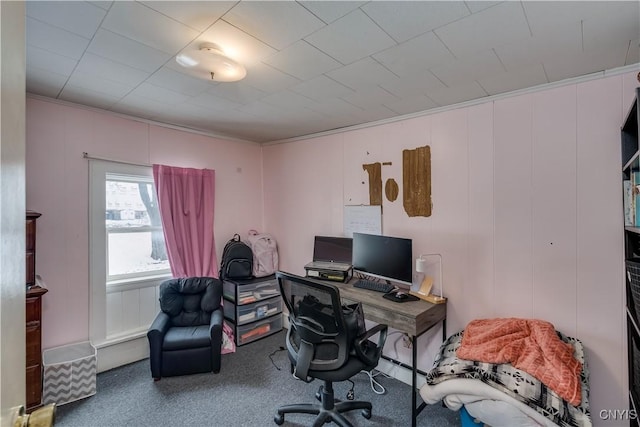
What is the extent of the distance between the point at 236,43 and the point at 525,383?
2.35 m

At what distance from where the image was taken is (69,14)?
131cm

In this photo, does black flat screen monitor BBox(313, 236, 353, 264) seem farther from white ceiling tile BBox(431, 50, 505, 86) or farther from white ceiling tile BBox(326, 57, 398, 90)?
white ceiling tile BBox(431, 50, 505, 86)

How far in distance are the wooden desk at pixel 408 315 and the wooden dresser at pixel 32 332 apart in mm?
2219

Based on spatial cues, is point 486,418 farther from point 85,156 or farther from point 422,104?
point 85,156

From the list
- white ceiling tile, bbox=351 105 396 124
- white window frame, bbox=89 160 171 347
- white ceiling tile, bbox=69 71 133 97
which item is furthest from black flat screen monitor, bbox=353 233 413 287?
white window frame, bbox=89 160 171 347

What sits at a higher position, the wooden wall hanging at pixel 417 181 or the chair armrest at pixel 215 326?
the wooden wall hanging at pixel 417 181

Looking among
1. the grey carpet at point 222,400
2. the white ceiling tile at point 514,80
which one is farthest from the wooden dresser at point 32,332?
the white ceiling tile at point 514,80

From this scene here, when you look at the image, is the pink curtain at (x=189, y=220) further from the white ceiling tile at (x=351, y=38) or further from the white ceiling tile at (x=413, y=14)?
the white ceiling tile at (x=413, y=14)

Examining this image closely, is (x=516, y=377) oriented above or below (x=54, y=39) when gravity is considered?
below

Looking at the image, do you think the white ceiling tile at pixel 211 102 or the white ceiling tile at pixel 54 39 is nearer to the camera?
the white ceiling tile at pixel 54 39

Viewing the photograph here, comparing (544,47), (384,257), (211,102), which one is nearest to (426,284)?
(384,257)

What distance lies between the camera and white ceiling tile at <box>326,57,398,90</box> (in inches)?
69.0

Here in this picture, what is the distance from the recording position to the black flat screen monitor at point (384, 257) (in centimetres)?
237

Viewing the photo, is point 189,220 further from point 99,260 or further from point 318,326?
point 318,326
